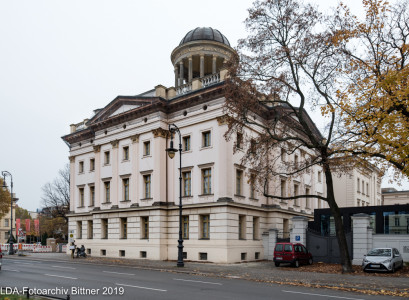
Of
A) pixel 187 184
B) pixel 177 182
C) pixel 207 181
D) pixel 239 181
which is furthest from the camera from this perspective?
pixel 177 182

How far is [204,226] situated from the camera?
32781 mm

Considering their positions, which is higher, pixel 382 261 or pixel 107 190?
pixel 107 190

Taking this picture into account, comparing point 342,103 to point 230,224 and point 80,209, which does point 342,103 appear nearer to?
point 230,224

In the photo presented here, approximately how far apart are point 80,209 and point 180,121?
1726 cm

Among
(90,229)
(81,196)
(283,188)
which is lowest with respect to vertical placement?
(90,229)

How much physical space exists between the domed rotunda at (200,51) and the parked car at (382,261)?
2314 centimetres

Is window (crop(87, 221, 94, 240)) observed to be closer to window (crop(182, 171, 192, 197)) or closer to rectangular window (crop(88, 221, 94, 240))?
rectangular window (crop(88, 221, 94, 240))

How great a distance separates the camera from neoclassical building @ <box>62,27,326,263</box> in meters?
31.8

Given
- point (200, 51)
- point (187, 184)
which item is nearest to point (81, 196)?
point (187, 184)

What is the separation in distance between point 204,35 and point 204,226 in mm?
19764

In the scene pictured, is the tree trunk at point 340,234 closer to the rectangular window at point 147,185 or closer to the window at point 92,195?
the rectangular window at point 147,185

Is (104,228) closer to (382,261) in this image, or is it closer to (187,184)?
(187,184)

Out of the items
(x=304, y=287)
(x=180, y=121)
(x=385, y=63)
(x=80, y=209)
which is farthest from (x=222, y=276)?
(x=80, y=209)

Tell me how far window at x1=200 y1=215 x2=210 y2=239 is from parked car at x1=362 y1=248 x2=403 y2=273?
1254cm
